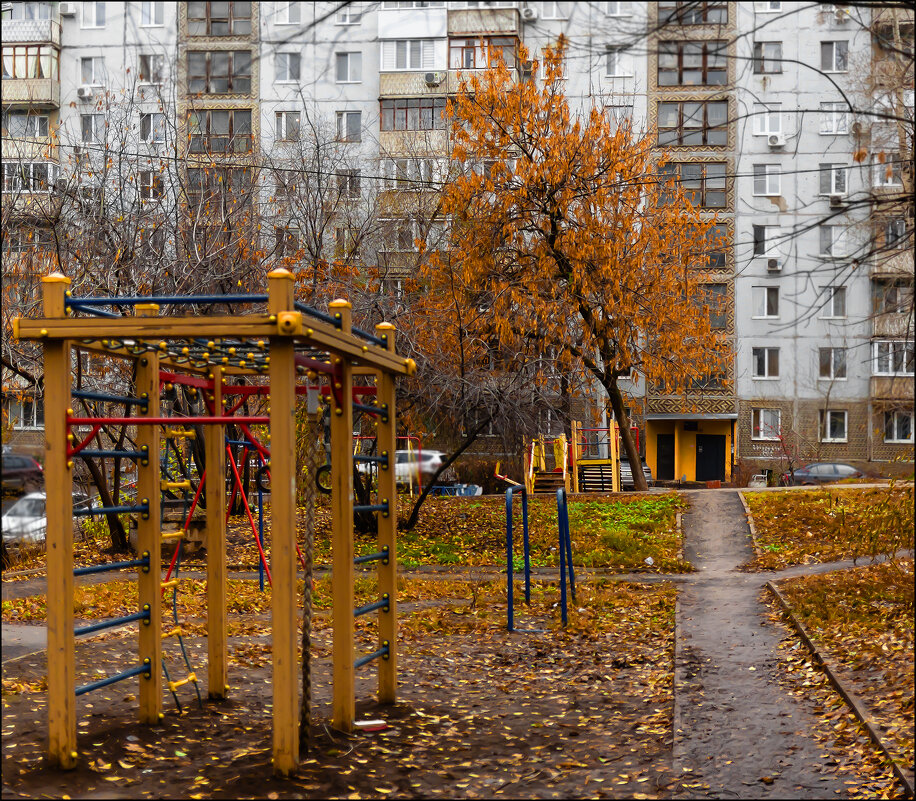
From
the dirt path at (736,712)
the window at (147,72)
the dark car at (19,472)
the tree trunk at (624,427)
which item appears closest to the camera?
the dark car at (19,472)

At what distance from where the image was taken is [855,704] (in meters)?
7.54

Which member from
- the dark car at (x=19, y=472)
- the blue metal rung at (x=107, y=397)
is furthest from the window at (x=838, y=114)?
the dark car at (x=19, y=472)

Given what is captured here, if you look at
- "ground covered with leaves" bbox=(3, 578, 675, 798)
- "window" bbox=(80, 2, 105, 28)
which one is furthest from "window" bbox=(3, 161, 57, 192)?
"window" bbox=(80, 2, 105, 28)

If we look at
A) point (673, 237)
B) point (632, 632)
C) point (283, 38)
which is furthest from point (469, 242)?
point (283, 38)

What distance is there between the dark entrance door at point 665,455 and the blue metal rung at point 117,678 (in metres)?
43.0

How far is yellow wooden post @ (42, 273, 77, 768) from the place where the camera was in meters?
6.19

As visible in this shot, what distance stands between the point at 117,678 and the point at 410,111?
38.9 meters

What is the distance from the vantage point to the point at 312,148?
26.3 metres

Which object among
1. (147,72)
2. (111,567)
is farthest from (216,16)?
(111,567)

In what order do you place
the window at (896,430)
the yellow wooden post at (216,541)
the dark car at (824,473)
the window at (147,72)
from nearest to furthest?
1. the yellow wooden post at (216,541)
2. the window at (147,72)
3. the dark car at (824,473)
4. the window at (896,430)

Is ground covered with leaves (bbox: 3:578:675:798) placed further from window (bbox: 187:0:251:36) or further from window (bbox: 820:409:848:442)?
window (bbox: 187:0:251:36)

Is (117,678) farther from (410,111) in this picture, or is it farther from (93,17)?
(93,17)

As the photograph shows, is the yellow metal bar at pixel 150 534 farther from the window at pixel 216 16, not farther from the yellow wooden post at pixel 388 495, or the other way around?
the window at pixel 216 16

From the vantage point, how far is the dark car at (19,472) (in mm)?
5324
